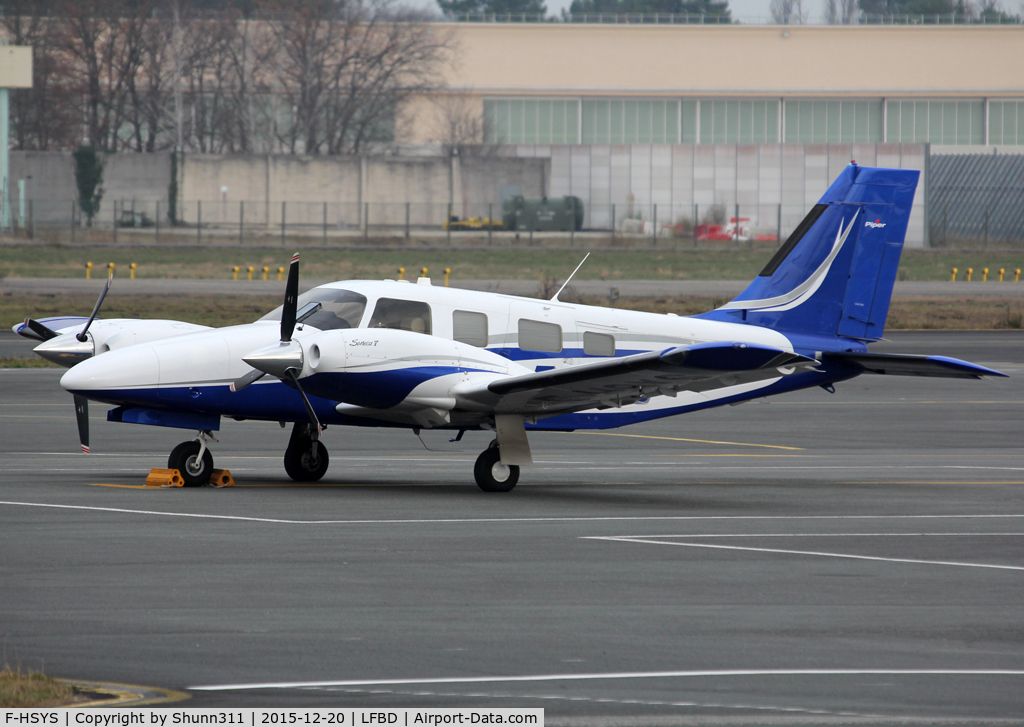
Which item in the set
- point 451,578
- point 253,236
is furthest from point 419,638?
point 253,236

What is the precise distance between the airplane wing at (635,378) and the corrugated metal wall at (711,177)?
6339cm

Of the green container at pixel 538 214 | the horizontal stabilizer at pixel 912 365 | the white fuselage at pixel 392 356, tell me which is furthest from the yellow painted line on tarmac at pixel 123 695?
the green container at pixel 538 214

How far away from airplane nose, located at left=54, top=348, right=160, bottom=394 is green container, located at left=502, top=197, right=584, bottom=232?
205 feet

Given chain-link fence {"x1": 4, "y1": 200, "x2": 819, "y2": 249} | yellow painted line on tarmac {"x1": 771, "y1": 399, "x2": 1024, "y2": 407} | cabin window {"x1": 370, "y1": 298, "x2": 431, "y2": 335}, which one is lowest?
yellow painted line on tarmac {"x1": 771, "y1": 399, "x2": 1024, "y2": 407}

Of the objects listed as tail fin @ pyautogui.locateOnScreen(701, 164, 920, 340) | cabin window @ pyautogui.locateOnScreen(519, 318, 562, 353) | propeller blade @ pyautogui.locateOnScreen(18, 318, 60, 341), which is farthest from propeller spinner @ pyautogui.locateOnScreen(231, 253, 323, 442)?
tail fin @ pyautogui.locateOnScreen(701, 164, 920, 340)

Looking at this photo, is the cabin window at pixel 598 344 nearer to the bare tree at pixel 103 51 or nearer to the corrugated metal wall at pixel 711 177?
the corrugated metal wall at pixel 711 177

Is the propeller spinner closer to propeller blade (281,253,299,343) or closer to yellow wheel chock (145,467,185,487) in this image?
propeller blade (281,253,299,343)

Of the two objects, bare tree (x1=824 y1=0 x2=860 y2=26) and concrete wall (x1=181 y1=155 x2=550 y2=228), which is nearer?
concrete wall (x1=181 y1=155 x2=550 y2=228)

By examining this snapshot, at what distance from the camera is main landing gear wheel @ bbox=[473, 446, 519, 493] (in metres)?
14.1

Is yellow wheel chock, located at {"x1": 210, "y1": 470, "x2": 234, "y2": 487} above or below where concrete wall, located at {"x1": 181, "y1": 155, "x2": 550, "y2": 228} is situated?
below

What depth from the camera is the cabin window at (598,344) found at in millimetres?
15023

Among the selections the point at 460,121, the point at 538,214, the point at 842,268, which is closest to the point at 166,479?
the point at 842,268

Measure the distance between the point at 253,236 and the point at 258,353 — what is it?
2467 inches

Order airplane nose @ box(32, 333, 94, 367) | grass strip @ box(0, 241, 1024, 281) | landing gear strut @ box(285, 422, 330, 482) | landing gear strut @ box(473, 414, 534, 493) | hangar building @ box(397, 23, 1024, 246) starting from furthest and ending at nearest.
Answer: hangar building @ box(397, 23, 1024, 246) < grass strip @ box(0, 241, 1024, 281) < landing gear strut @ box(285, 422, 330, 482) < airplane nose @ box(32, 333, 94, 367) < landing gear strut @ box(473, 414, 534, 493)
